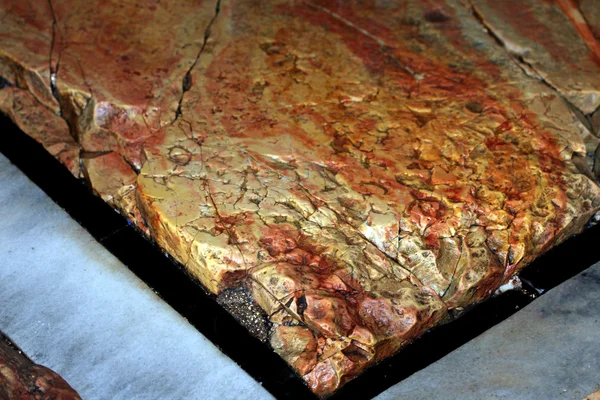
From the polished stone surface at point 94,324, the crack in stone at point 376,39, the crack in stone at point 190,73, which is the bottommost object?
the polished stone surface at point 94,324

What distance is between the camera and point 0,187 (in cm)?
242

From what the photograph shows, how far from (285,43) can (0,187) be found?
3.15ft

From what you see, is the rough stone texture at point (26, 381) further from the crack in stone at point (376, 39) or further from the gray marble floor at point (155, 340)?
the crack in stone at point (376, 39)

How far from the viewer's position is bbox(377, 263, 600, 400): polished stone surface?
2014 millimetres

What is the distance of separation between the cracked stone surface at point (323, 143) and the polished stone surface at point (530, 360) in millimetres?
108

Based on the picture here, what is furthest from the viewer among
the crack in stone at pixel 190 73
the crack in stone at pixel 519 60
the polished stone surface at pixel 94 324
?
the crack in stone at pixel 519 60

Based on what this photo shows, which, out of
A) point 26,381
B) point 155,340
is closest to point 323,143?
point 155,340

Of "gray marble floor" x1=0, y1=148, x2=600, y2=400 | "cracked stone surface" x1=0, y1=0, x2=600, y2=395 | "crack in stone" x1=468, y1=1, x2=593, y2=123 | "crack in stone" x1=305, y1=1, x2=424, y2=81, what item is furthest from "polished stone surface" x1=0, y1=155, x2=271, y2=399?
"crack in stone" x1=468, y1=1, x2=593, y2=123

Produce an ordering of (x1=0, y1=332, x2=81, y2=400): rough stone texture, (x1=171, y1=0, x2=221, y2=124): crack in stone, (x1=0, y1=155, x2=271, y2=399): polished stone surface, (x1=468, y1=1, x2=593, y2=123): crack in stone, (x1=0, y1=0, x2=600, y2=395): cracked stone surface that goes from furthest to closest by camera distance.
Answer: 1. (x1=468, y1=1, x2=593, y2=123): crack in stone
2. (x1=171, y1=0, x2=221, y2=124): crack in stone
3. (x1=0, y1=0, x2=600, y2=395): cracked stone surface
4. (x1=0, y1=155, x2=271, y2=399): polished stone surface
5. (x1=0, y1=332, x2=81, y2=400): rough stone texture

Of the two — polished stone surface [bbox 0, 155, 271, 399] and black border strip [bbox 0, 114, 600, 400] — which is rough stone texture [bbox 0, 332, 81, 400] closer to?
polished stone surface [bbox 0, 155, 271, 399]

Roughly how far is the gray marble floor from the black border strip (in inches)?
1.1

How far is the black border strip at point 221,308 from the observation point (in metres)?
2.03

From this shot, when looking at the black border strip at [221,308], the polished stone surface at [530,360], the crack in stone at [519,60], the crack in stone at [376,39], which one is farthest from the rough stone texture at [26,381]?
the crack in stone at [519,60]

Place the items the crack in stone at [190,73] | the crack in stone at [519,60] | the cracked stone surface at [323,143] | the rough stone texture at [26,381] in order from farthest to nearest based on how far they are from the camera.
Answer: the crack in stone at [519,60] < the crack in stone at [190,73] < the cracked stone surface at [323,143] < the rough stone texture at [26,381]
